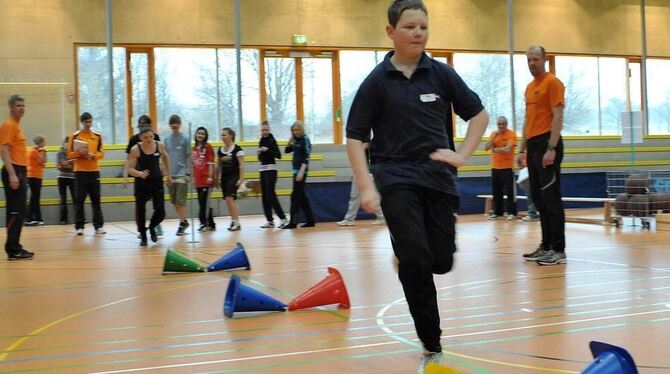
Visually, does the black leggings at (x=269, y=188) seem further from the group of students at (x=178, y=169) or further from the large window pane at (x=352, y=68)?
the large window pane at (x=352, y=68)

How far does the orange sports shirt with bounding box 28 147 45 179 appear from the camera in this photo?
1390cm

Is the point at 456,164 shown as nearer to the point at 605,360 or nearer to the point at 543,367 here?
the point at 543,367

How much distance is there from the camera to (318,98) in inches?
805

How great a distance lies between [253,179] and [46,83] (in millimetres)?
5547

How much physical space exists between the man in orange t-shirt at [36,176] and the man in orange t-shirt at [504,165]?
8048 millimetres

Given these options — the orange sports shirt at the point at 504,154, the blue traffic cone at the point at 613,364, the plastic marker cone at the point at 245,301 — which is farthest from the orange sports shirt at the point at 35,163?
the blue traffic cone at the point at 613,364

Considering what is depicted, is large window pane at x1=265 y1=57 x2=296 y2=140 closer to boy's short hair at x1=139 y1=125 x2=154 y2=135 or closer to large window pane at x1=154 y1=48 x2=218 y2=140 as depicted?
large window pane at x1=154 y1=48 x2=218 y2=140

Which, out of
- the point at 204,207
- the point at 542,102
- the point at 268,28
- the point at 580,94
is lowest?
the point at 204,207

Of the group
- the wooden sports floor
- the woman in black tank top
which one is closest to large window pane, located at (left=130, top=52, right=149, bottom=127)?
the woman in black tank top

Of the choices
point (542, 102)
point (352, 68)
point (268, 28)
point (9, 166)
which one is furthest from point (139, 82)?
point (542, 102)

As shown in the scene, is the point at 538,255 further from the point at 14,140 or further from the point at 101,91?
the point at 101,91

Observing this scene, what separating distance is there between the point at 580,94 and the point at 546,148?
16.8 metres

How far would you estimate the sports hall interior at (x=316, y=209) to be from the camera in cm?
402

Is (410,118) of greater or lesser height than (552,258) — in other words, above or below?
Answer: above
